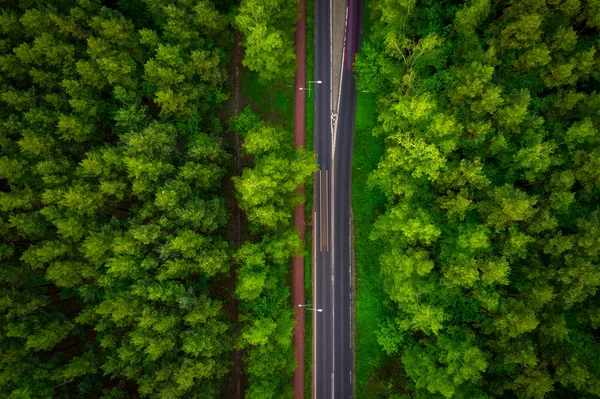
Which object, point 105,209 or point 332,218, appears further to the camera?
point 332,218

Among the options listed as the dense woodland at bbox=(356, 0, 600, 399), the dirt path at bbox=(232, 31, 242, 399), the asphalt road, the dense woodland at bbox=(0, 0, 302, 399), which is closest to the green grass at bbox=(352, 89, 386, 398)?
the asphalt road

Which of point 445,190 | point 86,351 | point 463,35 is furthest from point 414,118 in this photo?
point 86,351

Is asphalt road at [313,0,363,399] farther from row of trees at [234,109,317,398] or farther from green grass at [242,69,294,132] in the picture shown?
row of trees at [234,109,317,398]

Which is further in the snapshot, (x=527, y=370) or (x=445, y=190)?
(x=445, y=190)

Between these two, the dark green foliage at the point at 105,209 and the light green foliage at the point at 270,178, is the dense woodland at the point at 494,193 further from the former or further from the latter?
the dark green foliage at the point at 105,209

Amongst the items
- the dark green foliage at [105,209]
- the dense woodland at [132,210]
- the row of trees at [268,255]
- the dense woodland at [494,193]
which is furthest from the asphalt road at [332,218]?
the dark green foliage at [105,209]

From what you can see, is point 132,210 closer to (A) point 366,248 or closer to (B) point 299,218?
(B) point 299,218

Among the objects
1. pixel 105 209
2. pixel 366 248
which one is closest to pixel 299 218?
pixel 366 248

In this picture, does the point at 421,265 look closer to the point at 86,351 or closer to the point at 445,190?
the point at 445,190
